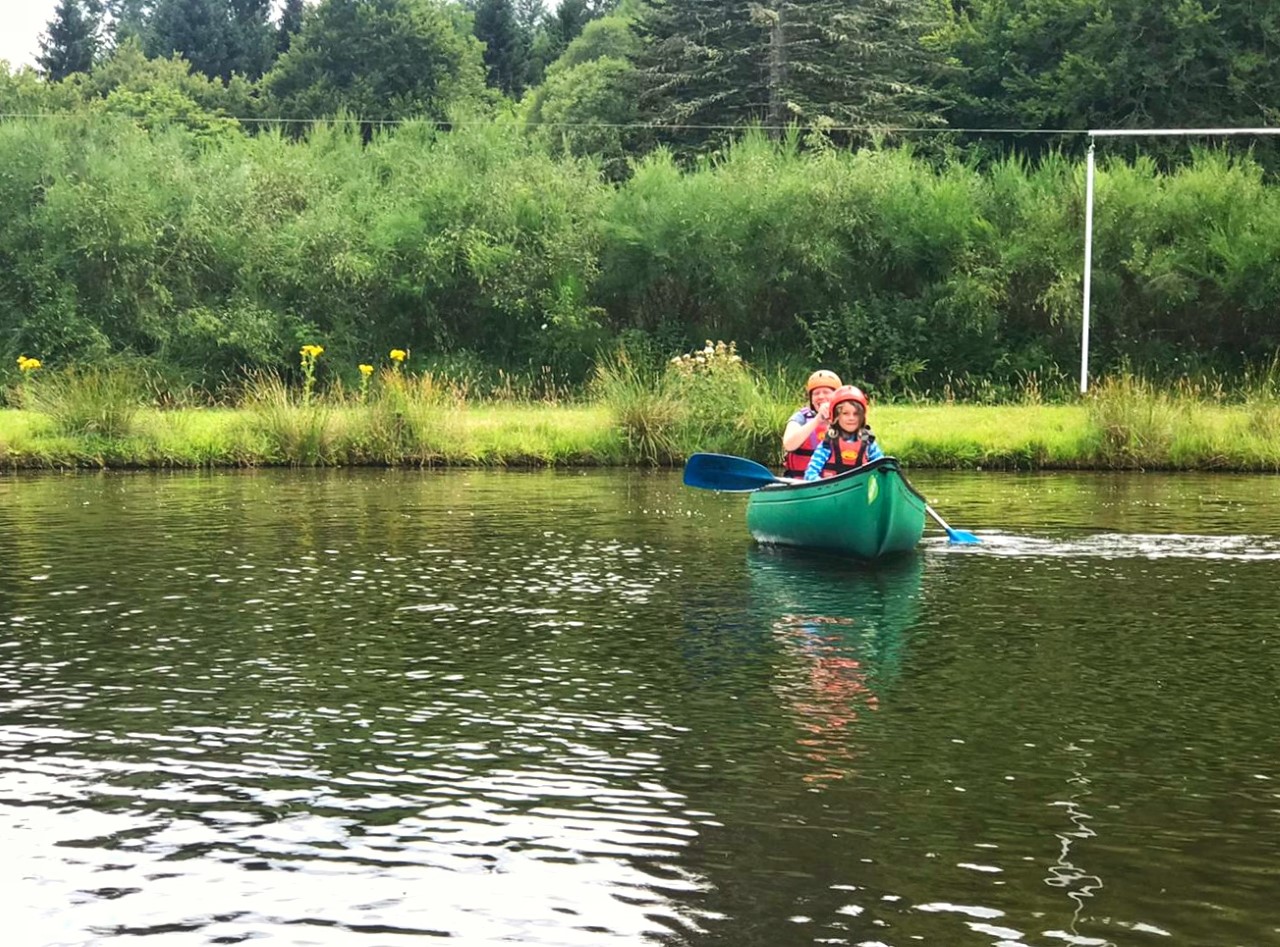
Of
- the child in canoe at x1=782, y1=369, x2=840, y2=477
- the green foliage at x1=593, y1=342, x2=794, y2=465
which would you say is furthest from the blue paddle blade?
the green foliage at x1=593, y1=342, x2=794, y2=465

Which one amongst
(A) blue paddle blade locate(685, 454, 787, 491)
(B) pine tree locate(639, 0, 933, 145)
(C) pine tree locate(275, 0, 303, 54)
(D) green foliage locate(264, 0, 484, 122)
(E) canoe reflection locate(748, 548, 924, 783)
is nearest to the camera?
(E) canoe reflection locate(748, 548, 924, 783)

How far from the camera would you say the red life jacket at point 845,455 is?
14797 millimetres

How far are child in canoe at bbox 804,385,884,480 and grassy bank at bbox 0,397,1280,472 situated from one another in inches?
312

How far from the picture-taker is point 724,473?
16797mm

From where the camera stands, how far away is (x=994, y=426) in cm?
2483

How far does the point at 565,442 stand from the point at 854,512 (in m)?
10.6

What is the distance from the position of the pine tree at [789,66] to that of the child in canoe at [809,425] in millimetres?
30320

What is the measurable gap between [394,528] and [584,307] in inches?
716

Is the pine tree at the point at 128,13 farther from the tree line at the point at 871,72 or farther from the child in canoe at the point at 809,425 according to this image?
the child in canoe at the point at 809,425

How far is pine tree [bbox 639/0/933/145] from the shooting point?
4575cm

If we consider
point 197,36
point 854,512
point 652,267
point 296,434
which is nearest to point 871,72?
point 652,267

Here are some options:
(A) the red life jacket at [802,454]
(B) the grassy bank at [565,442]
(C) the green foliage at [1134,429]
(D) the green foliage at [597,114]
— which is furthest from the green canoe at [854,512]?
(D) the green foliage at [597,114]

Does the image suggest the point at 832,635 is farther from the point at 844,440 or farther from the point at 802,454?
the point at 802,454

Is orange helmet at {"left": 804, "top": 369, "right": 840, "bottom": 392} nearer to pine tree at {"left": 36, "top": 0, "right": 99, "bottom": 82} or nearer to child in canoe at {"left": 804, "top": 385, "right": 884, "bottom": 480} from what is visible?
child in canoe at {"left": 804, "top": 385, "right": 884, "bottom": 480}
